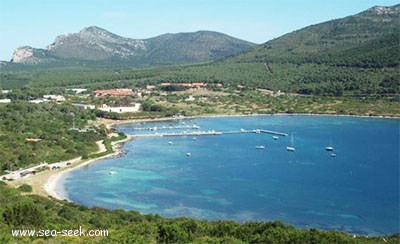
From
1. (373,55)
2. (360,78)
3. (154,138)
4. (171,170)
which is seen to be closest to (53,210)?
(171,170)

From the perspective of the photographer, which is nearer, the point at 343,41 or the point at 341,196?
the point at 341,196

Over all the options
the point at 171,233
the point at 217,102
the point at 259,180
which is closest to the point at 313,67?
the point at 217,102

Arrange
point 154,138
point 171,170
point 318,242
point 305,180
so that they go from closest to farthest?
point 318,242
point 305,180
point 171,170
point 154,138

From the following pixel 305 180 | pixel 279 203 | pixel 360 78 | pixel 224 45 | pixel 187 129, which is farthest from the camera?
pixel 224 45

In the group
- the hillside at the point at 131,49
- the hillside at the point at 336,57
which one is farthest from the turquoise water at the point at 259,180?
the hillside at the point at 131,49

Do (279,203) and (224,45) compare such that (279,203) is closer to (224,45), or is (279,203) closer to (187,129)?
(187,129)

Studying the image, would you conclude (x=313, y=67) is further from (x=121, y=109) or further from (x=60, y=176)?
(x=60, y=176)

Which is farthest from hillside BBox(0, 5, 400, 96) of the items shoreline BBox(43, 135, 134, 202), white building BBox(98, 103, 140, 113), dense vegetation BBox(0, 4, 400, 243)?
shoreline BBox(43, 135, 134, 202)

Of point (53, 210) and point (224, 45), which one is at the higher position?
point (224, 45)
